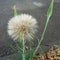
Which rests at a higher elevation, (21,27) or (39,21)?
(39,21)

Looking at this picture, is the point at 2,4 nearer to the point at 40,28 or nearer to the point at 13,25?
the point at 40,28

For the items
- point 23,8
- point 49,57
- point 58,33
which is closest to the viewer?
point 49,57

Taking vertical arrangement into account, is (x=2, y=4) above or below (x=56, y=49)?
above

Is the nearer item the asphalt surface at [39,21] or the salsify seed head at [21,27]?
the salsify seed head at [21,27]

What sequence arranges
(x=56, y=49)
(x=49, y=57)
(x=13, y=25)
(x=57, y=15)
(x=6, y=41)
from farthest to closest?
(x=57, y=15) → (x=6, y=41) → (x=56, y=49) → (x=49, y=57) → (x=13, y=25)

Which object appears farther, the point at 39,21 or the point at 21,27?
the point at 39,21

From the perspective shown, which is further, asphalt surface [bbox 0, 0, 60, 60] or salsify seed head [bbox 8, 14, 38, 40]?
asphalt surface [bbox 0, 0, 60, 60]

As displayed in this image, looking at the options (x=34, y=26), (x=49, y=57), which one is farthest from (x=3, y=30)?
(x=34, y=26)

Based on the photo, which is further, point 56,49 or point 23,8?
point 23,8
